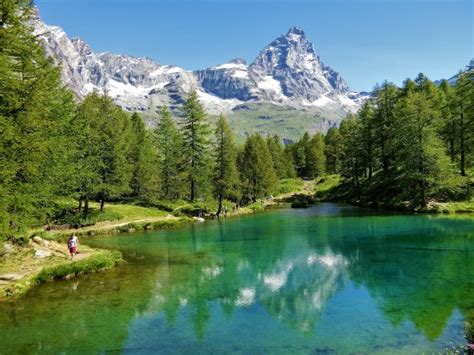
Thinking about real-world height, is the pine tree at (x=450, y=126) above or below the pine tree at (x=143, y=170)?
above

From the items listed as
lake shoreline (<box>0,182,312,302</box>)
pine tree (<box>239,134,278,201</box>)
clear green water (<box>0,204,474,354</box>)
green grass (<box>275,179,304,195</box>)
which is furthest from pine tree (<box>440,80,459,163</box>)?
lake shoreline (<box>0,182,312,302</box>)

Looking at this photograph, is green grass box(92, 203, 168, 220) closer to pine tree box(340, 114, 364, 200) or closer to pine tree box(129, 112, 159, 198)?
pine tree box(129, 112, 159, 198)

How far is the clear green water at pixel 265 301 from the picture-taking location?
16.3 meters

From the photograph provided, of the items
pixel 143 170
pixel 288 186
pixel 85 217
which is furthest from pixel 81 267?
pixel 288 186

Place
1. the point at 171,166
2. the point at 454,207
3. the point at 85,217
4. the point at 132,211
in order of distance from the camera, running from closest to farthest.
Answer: the point at 85,217
the point at 454,207
the point at 132,211
the point at 171,166

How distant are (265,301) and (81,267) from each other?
14.2 meters

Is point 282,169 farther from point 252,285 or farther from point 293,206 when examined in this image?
point 252,285

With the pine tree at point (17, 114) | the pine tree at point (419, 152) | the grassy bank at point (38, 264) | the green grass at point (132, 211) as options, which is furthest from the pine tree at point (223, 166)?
the pine tree at point (17, 114)

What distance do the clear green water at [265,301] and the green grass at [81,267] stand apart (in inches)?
43.4

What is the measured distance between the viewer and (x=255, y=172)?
3356 inches

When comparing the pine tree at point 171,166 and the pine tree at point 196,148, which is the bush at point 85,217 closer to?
the pine tree at point 171,166

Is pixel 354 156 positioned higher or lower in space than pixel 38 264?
higher

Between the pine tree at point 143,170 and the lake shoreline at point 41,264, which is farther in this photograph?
the pine tree at point 143,170

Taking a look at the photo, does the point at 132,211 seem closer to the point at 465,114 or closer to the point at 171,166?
the point at 171,166
